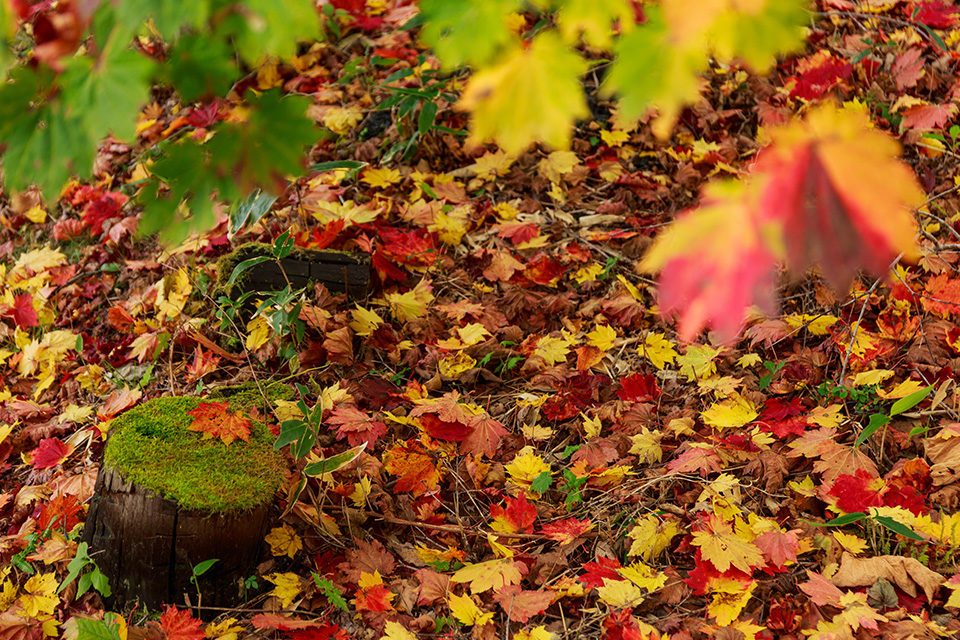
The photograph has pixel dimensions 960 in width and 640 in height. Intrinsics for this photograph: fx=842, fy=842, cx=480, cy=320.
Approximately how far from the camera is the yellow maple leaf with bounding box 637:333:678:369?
2709 millimetres

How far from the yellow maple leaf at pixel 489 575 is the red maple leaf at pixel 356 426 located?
50 cm

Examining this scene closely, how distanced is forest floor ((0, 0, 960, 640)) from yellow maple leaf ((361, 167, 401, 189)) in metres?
0.01

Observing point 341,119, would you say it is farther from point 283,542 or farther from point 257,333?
point 283,542

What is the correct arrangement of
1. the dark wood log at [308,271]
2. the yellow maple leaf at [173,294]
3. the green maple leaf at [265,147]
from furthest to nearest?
the yellow maple leaf at [173,294] < the dark wood log at [308,271] < the green maple leaf at [265,147]

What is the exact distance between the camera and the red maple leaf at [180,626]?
6.67 feet

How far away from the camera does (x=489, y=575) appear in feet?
6.83

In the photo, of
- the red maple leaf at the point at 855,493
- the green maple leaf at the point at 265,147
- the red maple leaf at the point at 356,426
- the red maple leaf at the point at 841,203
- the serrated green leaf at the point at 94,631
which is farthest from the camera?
the red maple leaf at the point at 356,426

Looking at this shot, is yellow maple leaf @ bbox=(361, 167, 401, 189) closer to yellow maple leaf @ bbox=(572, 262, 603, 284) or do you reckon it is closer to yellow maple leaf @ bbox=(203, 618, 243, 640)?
yellow maple leaf @ bbox=(572, 262, 603, 284)

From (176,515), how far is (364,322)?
960mm

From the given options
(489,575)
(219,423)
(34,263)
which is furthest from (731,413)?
(34,263)

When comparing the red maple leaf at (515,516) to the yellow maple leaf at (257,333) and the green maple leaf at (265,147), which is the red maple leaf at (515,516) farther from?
the green maple leaf at (265,147)

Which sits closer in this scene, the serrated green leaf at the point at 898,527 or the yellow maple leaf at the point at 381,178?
the serrated green leaf at the point at 898,527

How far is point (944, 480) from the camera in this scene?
7.04 feet

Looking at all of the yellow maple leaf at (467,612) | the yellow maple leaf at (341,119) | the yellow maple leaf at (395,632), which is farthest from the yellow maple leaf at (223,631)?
the yellow maple leaf at (341,119)
